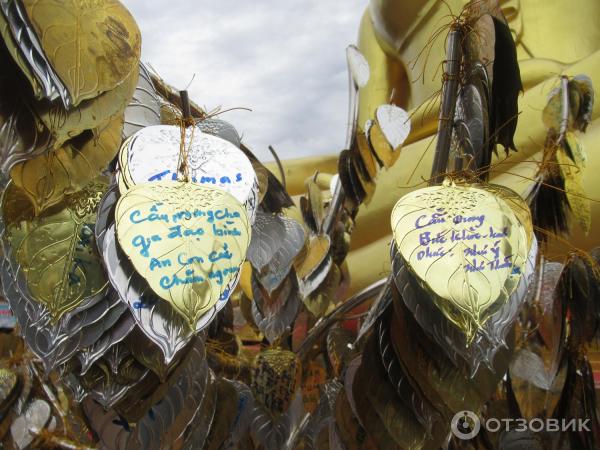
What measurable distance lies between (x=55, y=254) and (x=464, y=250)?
42 cm

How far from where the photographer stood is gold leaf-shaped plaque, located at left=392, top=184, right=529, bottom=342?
75cm

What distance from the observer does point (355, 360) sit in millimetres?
995

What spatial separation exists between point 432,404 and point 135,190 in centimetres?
43

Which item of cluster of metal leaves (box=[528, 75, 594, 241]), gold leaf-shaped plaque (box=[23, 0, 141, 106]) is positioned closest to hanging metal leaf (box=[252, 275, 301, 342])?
cluster of metal leaves (box=[528, 75, 594, 241])

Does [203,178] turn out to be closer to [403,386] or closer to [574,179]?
[403,386]

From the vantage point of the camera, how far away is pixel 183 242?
2.34 feet

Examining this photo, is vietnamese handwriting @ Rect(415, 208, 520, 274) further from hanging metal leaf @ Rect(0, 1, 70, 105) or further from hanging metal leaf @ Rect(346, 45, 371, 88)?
hanging metal leaf @ Rect(346, 45, 371, 88)

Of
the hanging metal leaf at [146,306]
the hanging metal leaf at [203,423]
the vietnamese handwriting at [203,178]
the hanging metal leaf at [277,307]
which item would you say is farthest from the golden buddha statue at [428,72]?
the hanging metal leaf at [146,306]

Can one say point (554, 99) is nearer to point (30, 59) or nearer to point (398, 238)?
point (398, 238)

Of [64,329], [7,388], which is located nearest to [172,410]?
[64,329]

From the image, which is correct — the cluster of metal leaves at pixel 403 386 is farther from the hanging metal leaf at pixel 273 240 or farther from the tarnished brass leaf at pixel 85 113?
the tarnished brass leaf at pixel 85 113

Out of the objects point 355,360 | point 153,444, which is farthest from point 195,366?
point 355,360

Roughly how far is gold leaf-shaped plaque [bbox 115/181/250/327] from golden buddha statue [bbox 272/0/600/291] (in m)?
1.67

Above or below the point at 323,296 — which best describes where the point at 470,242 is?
above
